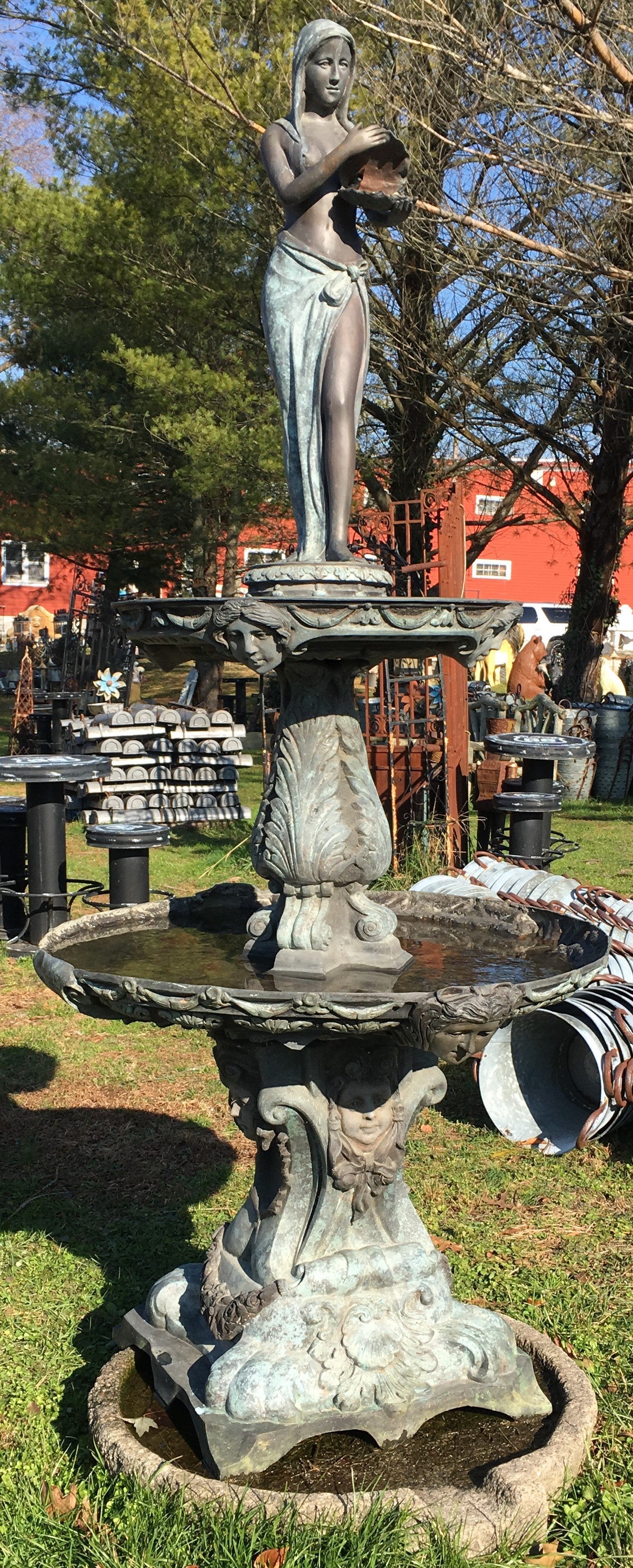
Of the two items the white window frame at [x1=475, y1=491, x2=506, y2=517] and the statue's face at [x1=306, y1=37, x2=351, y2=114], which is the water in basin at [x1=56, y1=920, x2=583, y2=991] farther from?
the white window frame at [x1=475, y1=491, x2=506, y2=517]

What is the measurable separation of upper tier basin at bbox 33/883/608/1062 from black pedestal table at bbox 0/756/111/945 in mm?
4318

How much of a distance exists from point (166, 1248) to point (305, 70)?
379cm

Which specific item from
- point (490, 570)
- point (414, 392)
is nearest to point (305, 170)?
point (414, 392)

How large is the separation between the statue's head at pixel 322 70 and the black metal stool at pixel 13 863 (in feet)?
20.2

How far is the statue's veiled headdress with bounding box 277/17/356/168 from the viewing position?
11.3 feet

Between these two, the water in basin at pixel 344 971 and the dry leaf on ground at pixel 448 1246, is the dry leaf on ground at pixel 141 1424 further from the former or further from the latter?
the dry leaf on ground at pixel 448 1246

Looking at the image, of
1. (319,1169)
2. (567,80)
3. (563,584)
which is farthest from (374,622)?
(563,584)

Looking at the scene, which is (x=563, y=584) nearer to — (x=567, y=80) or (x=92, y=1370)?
(x=567, y=80)

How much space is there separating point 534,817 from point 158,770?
529 centimetres

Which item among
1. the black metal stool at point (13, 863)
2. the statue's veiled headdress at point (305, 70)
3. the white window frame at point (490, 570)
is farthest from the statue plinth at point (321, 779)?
the white window frame at point (490, 570)

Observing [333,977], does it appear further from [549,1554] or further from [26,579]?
[26,579]

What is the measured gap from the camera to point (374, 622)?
302 centimetres

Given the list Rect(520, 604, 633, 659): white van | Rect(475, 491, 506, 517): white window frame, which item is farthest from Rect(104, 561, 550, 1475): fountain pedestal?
Rect(520, 604, 633, 659): white van

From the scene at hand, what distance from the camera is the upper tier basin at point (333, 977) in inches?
113
